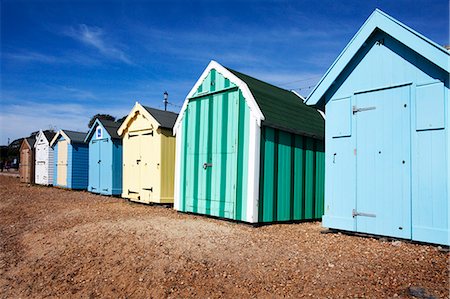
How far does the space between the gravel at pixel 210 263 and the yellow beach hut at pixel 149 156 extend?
4.14m

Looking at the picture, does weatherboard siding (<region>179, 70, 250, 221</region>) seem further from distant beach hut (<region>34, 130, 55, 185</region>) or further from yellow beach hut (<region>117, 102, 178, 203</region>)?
distant beach hut (<region>34, 130, 55, 185</region>)

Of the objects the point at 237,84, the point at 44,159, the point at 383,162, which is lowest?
the point at 44,159

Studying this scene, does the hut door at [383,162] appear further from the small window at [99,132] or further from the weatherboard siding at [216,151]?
the small window at [99,132]

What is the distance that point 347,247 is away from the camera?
612cm

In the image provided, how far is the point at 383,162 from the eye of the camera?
6664mm

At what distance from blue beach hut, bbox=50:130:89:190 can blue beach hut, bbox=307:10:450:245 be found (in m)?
16.5

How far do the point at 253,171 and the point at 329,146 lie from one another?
1.97 metres

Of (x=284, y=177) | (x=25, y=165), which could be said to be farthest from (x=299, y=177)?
A: (x=25, y=165)

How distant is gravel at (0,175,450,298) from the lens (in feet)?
14.7

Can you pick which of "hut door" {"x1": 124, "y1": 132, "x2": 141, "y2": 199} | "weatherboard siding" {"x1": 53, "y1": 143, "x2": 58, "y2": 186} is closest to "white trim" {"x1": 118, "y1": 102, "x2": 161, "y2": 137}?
"hut door" {"x1": 124, "y1": 132, "x2": 141, "y2": 199}

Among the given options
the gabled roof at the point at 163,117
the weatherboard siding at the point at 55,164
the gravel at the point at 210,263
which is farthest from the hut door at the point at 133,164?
the weatherboard siding at the point at 55,164

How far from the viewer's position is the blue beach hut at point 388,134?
5974mm

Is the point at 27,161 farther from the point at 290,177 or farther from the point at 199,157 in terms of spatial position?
the point at 290,177

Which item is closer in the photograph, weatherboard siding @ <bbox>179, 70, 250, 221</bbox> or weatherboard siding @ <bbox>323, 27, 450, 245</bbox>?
weatherboard siding @ <bbox>323, 27, 450, 245</bbox>
